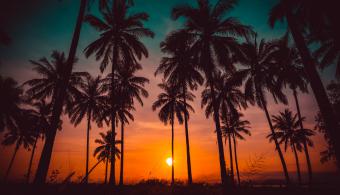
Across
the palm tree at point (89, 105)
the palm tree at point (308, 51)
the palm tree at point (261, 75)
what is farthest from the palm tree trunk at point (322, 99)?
the palm tree at point (89, 105)

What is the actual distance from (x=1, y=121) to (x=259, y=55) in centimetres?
3313

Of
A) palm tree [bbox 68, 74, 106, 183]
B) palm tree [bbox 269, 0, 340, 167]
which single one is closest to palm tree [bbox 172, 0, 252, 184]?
palm tree [bbox 269, 0, 340, 167]

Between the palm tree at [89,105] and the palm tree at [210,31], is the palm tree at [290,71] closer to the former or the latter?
the palm tree at [210,31]

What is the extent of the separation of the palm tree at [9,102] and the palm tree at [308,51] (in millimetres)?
30332

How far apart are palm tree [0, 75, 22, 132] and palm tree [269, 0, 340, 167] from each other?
3033cm

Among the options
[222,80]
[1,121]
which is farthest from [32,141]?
[222,80]

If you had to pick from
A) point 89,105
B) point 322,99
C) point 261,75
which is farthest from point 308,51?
point 89,105

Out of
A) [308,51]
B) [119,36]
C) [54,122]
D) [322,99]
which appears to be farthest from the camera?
[119,36]

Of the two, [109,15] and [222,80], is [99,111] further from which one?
[222,80]

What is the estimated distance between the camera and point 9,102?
22.8 meters

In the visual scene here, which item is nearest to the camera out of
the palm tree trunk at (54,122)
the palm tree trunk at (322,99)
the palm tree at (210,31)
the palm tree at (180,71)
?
the palm tree trunk at (54,122)

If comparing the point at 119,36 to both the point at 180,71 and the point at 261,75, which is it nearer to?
the point at 180,71

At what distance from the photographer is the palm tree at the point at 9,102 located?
879 inches

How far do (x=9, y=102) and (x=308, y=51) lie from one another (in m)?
31.8
